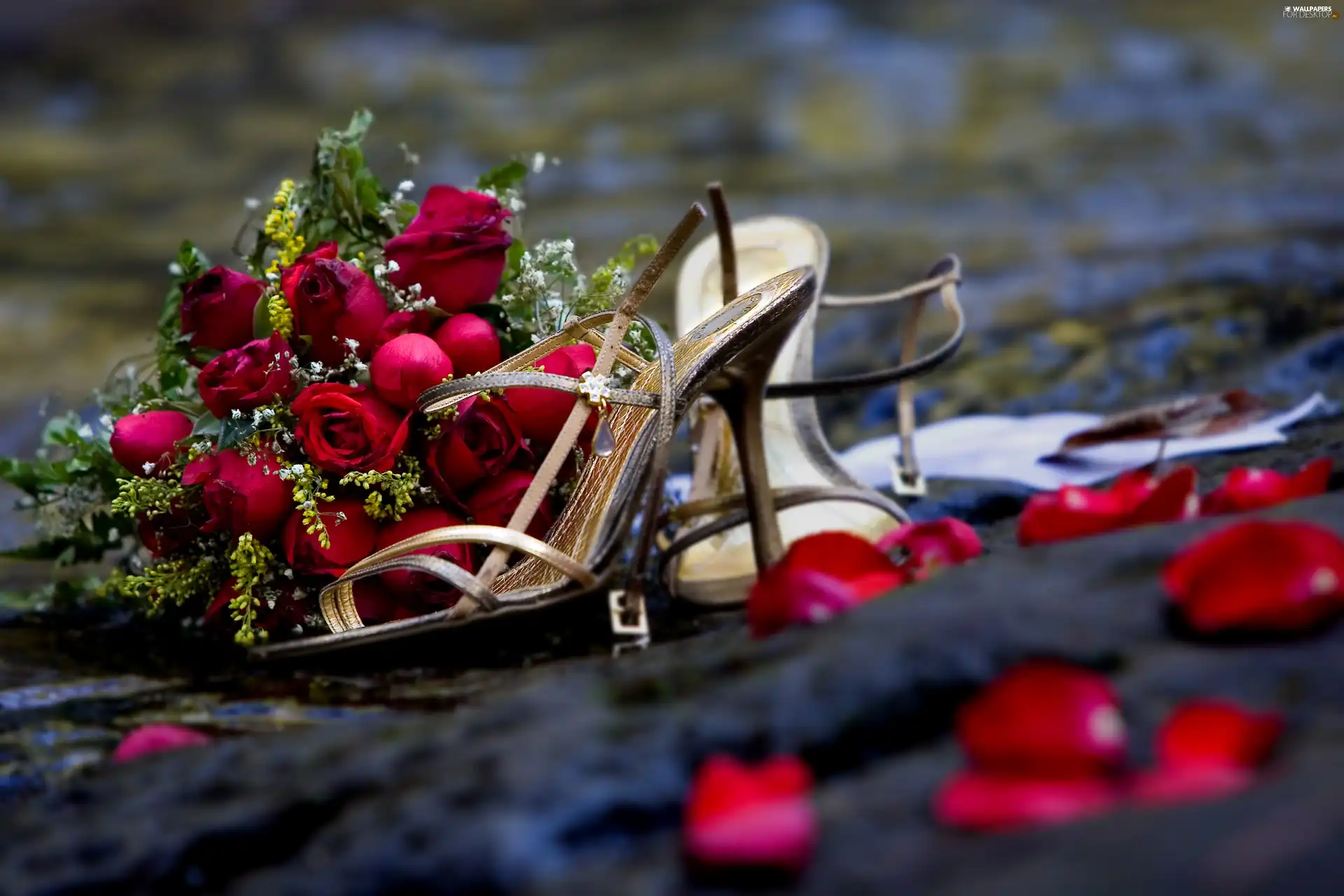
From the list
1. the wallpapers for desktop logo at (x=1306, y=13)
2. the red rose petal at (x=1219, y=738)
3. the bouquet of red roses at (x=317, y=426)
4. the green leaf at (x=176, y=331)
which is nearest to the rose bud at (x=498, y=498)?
the bouquet of red roses at (x=317, y=426)

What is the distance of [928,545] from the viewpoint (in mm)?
562

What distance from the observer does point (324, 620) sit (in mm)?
703

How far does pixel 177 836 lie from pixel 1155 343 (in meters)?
1.54

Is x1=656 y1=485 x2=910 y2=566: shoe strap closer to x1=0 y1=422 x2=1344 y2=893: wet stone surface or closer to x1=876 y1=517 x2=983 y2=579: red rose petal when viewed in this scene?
x1=876 y1=517 x2=983 y2=579: red rose petal

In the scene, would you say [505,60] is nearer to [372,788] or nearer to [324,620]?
[324,620]

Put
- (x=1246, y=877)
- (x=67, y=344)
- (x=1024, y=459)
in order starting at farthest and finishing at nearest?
(x=67, y=344), (x=1024, y=459), (x=1246, y=877)

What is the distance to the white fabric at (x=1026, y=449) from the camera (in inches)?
43.5

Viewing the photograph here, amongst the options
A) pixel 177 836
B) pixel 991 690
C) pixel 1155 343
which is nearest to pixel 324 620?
pixel 177 836

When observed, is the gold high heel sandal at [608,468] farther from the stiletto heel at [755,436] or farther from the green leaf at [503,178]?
the green leaf at [503,178]

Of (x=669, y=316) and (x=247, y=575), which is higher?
(x=669, y=316)

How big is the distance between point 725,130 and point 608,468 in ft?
6.73

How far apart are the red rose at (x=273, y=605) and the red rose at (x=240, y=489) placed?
46 mm

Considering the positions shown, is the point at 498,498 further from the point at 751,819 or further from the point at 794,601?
the point at 751,819

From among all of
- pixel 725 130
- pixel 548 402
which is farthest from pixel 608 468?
pixel 725 130
